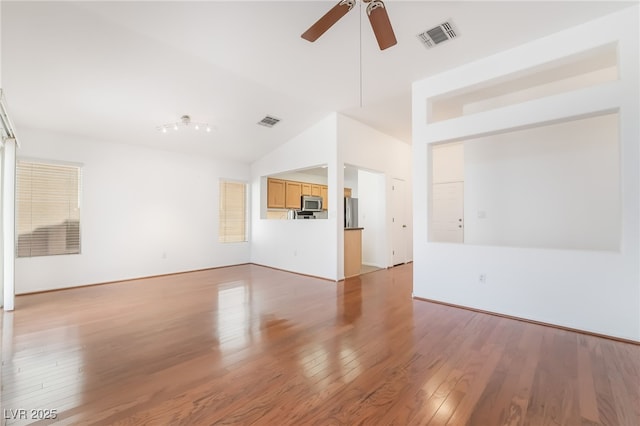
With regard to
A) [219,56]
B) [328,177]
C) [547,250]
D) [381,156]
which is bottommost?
[547,250]

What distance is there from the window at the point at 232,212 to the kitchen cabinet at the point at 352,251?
2919mm

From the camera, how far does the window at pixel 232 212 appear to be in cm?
655

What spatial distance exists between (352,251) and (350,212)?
1615 millimetres

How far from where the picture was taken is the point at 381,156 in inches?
Result: 239

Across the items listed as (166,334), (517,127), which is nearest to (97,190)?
(166,334)

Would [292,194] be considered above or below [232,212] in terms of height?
above

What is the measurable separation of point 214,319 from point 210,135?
3511mm

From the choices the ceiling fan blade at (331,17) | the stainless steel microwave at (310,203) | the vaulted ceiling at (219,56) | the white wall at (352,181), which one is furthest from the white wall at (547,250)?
the white wall at (352,181)

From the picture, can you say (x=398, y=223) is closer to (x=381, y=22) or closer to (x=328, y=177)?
(x=328, y=177)

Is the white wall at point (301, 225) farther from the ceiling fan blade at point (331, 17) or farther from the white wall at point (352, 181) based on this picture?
the ceiling fan blade at point (331, 17)

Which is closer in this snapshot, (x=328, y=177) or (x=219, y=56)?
(x=219, y=56)

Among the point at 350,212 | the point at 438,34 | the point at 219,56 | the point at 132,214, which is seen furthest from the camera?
the point at 350,212

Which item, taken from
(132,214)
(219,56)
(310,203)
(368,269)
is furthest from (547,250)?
(132,214)

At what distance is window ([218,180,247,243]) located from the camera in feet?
21.5
